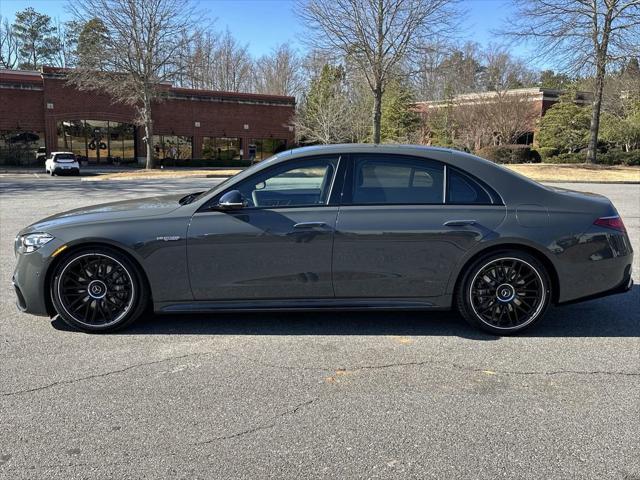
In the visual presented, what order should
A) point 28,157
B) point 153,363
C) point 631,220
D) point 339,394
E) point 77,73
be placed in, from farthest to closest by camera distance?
point 28,157, point 77,73, point 631,220, point 153,363, point 339,394

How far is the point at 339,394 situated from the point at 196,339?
1.45m

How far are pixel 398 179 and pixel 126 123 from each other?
42.5 metres

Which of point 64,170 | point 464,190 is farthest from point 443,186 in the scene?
point 64,170

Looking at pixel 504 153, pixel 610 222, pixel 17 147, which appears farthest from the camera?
pixel 17 147

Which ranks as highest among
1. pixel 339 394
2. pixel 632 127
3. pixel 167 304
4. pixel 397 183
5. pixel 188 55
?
pixel 188 55

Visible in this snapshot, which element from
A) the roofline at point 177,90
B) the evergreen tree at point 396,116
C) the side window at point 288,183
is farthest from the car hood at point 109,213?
the roofline at point 177,90

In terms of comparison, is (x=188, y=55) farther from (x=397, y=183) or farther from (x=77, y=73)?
(x=397, y=183)

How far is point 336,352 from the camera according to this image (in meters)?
4.01

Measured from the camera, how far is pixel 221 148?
46.4 meters

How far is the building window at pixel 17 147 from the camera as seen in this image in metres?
39.5

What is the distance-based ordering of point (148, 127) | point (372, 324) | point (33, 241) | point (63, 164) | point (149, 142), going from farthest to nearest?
point (149, 142) → point (148, 127) → point (63, 164) → point (372, 324) → point (33, 241)

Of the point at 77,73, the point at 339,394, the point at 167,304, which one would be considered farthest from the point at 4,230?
the point at 77,73

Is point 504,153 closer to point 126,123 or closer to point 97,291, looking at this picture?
point 126,123

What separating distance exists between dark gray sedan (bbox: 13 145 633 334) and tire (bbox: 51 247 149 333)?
0.03ft
